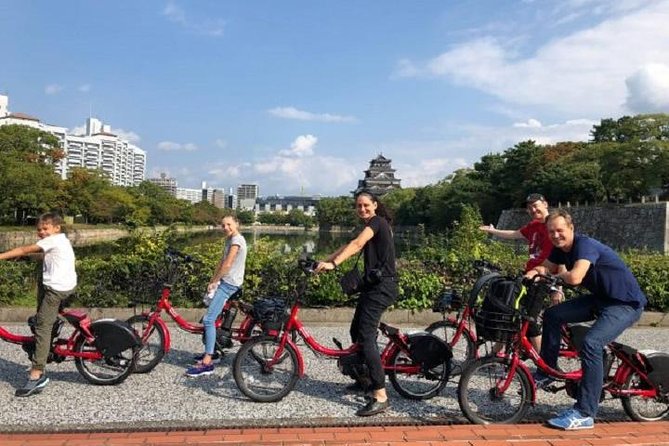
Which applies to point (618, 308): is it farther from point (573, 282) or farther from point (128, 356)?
point (128, 356)

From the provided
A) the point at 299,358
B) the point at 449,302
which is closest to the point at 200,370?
the point at 299,358

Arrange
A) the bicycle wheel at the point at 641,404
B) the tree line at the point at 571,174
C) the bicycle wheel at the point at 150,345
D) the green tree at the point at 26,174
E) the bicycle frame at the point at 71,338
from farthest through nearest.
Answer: the green tree at the point at 26,174 < the tree line at the point at 571,174 < the bicycle wheel at the point at 150,345 < the bicycle frame at the point at 71,338 < the bicycle wheel at the point at 641,404

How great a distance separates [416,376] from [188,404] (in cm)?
189

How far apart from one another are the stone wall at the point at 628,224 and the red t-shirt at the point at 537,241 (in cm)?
2399

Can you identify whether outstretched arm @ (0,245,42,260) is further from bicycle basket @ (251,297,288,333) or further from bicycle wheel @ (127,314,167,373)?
bicycle basket @ (251,297,288,333)

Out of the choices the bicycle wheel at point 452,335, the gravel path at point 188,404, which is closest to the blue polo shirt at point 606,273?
the gravel path at point 188,404

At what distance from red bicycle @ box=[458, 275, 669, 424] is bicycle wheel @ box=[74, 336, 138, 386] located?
289cm

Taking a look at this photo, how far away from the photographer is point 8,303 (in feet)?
26.7

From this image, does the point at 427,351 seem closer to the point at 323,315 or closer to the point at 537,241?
the point at 537,241

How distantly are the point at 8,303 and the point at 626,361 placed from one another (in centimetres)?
792

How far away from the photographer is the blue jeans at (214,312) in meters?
5.29

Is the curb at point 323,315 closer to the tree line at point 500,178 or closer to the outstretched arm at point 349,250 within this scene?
the outstretched arm at point 349,250

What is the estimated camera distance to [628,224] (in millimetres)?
33781

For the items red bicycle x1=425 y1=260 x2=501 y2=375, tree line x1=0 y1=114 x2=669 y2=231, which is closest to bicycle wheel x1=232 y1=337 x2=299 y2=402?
red bicycle x1=425 y1=260 x2=501 y2=375
